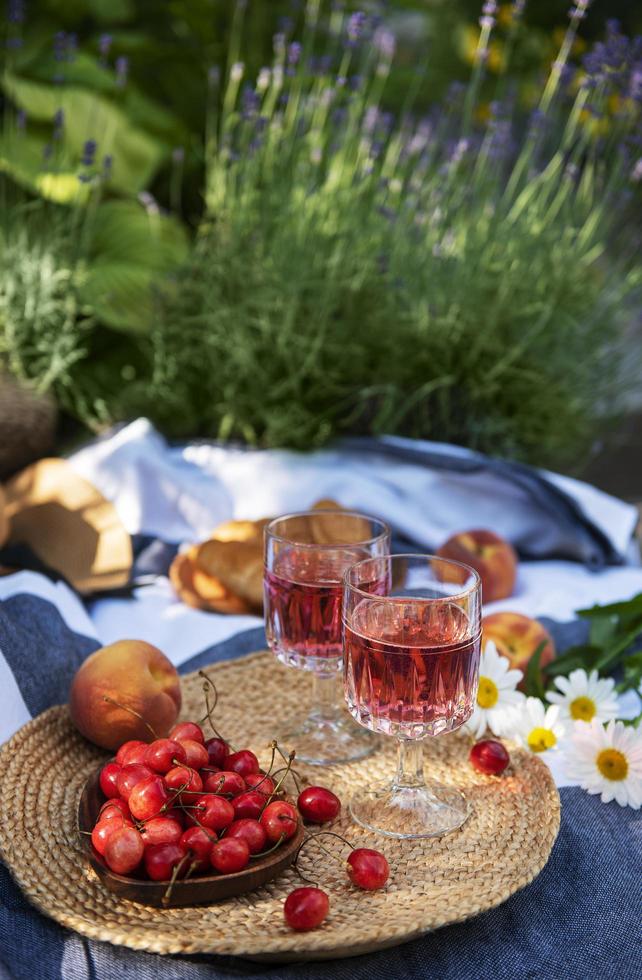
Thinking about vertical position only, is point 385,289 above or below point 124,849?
below

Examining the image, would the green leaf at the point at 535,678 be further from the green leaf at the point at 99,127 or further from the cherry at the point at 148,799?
the green leaf at the point at 99,127

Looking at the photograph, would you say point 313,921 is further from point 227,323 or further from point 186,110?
point 186,110

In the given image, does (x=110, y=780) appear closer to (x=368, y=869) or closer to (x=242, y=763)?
(x=242, y=763)

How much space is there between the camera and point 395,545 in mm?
2154

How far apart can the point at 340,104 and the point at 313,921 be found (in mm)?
2140

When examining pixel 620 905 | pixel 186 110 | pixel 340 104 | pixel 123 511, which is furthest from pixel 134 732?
pixel 186 110

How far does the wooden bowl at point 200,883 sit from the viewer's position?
974 mm

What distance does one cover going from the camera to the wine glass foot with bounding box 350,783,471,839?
3.78 ft

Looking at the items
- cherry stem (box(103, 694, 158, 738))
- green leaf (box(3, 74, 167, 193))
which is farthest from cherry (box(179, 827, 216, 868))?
green leaf (box(3, 74, 167, 193))

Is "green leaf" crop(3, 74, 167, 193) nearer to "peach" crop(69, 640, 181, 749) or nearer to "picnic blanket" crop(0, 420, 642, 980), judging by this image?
"picnic blanket" crop(0, 420, 642, 980)

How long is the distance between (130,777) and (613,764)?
583 millimetres

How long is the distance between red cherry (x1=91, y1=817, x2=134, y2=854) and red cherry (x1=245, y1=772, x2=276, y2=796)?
13 centimetres

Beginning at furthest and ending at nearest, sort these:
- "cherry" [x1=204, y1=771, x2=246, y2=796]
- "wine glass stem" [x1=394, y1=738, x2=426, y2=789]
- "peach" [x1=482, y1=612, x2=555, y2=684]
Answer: "peach" [x1=482, y1=612, x2=555, y2=684] < "wine glass stem" [x1=394, y1=738, x2=426, y2=789] < "cherry" [x1=204, y1=771, x2=246, y2=796]

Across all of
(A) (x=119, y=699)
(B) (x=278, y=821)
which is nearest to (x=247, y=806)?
(B) (x=278, y=821)
